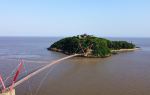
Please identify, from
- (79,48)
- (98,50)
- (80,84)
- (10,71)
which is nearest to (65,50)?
(79,48)

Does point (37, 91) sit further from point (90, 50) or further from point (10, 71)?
A: point (90, 50)

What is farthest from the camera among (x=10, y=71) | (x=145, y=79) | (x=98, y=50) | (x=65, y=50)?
(x=65, y=50)

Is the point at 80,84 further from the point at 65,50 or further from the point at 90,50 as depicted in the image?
the point at 65,50

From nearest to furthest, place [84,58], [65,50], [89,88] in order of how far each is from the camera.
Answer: [89,88]
[84,58]
[65,50]

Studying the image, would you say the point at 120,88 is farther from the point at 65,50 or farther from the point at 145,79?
the point at 65,50

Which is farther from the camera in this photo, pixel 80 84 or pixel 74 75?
pixel 74 75

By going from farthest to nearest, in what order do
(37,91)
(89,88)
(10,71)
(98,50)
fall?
1. (98,50)
2. (10,71)
3. (89,88)
4. (37,91)

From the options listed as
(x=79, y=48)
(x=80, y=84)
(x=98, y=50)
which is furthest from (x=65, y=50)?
(x=80, y=84)

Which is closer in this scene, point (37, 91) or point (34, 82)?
point (37, 91)

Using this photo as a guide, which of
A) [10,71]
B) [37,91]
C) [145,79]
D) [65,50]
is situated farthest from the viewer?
[65,50]
